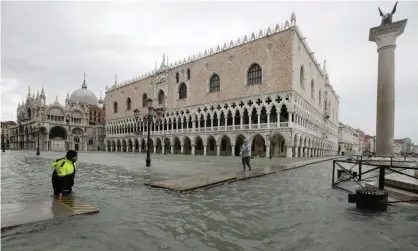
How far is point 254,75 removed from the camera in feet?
103

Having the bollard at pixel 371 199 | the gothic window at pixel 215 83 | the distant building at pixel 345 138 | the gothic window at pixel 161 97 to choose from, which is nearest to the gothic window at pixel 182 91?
the gothic window at pixel 161 97

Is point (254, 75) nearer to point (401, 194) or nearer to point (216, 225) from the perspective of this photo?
point (401, 194)

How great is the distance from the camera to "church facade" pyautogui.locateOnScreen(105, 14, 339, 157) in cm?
2812

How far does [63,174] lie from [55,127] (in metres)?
58.8

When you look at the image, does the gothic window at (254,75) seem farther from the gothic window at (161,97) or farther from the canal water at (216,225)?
the canal water at (216,225)

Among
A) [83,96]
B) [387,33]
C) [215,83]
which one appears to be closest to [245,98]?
[215,83]

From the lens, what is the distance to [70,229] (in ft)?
11.1

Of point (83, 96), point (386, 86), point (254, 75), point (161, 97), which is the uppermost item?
point (83, 96)

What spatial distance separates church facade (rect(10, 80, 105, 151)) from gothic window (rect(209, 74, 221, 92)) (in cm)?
3619

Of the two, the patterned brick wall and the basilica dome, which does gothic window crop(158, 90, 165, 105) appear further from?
the basilica dome

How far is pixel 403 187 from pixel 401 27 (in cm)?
976

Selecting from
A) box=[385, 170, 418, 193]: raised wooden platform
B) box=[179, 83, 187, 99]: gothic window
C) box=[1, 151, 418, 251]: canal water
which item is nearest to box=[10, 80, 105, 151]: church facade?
box=[179, 83, 187, 99]: gothic window

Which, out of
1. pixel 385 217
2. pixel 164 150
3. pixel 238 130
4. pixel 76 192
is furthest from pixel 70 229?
pixel 164 150

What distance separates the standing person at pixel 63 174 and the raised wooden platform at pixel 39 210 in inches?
15.1
